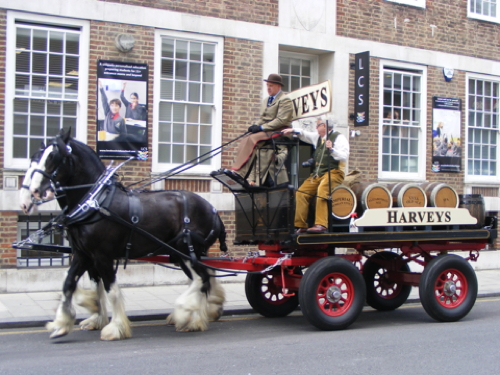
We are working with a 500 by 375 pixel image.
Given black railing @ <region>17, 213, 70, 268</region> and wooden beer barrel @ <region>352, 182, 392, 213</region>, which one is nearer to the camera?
wooden beer barrel @ <region>352, 182, 392, 213</region>

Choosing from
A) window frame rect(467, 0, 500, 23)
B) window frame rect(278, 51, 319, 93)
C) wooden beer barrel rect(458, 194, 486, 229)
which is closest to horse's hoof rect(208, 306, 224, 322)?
wooden beer barrel rect(458, 194, 486, 229)

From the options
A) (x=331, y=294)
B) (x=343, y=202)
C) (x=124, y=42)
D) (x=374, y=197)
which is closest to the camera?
(x=331, y=294)

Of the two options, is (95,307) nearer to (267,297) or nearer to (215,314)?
(215,314)

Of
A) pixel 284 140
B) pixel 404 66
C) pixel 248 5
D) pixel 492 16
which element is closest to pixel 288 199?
pixel 284 140

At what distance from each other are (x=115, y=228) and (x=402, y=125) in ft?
28.3

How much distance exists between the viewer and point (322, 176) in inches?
300

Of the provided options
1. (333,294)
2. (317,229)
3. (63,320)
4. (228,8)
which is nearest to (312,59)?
(228,8)

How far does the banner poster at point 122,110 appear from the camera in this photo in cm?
1059

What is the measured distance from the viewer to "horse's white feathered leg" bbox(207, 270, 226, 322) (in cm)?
782

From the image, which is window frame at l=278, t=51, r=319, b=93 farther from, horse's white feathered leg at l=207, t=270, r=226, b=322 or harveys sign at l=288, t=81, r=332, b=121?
horse's white feathered leg at l=207, t=270, r=226, b=322

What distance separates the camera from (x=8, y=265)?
1000 centimetres

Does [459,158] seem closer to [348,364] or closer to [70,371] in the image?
[348,364]

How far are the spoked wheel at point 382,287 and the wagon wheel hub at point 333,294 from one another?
1578mm

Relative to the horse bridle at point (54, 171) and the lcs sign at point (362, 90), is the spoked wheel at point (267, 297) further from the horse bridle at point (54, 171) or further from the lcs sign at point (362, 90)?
the lcs sign at point (362, 90)
